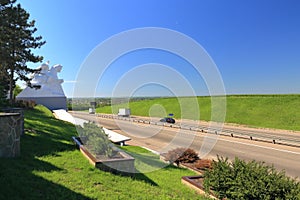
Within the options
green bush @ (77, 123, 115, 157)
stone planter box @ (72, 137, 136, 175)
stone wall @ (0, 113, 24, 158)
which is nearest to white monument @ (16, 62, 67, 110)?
green bush @ (77, 123, 115, 157)

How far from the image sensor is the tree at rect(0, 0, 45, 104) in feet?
58.9

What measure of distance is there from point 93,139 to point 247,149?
Answer: 41.7 ft

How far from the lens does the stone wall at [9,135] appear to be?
680 cm

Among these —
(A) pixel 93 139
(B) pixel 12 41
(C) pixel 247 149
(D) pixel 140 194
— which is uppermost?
(B) pixel 12 41

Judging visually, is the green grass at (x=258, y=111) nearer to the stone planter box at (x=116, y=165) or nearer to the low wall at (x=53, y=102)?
the low wall at (x=53, y=102)

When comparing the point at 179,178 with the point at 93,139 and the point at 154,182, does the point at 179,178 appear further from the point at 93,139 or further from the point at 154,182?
the point at 93,139

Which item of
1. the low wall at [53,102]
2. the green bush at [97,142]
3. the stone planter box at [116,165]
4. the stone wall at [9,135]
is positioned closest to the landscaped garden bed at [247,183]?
the stone planter box at [116,165]

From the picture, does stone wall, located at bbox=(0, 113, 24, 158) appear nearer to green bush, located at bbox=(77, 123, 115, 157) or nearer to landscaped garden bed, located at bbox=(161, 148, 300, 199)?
green bush, located at bbox=(77, 123, 115, 157)

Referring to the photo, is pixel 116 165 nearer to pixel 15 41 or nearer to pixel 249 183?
pixel 249 183

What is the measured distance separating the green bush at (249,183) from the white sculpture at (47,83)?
155 feet

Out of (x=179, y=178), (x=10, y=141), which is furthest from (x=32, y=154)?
(x=179, y=178)

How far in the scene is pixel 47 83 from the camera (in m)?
51.2

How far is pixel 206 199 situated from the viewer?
237 inches

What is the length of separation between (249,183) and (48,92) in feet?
163
